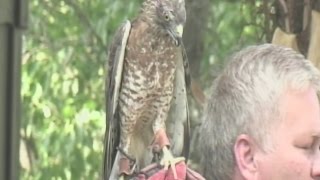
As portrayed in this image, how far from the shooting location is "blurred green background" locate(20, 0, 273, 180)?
5.74 feet

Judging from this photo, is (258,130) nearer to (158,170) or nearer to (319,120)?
(319,120)

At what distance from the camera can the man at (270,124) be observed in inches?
49.2

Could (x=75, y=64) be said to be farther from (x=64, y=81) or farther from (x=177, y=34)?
(x=177, y=34)

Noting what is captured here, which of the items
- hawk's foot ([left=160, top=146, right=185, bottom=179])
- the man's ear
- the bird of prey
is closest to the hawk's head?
the bird of prey

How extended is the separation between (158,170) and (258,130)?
0.93 feet

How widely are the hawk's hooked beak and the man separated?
22cm

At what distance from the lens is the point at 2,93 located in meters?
1.88

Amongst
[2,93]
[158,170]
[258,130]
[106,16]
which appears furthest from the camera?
[2,93]

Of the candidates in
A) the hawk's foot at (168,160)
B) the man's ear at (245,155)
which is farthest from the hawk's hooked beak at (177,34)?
the man's ear at (245,155)

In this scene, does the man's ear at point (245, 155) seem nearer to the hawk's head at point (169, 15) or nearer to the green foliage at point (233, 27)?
the hawk's head at point (169, 15)

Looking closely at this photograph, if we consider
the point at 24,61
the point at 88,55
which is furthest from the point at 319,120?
the point at 24,61

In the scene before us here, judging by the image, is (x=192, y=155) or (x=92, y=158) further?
(x=92, y=158)

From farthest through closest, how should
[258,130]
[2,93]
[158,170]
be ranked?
[2,93]
[158,170]
[258,130]

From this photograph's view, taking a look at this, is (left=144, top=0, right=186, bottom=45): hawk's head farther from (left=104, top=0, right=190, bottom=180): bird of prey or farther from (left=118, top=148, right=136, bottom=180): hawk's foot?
(left=118, top=148, right=136, bottom=180): hawk's foot
